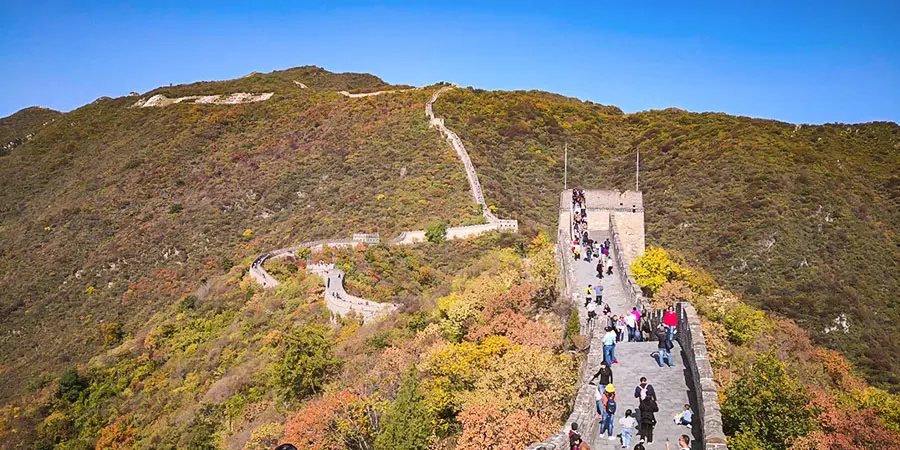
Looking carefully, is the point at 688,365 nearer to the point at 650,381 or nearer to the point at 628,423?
the point at 650,381

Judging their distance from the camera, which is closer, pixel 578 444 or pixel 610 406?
pixel 578 444

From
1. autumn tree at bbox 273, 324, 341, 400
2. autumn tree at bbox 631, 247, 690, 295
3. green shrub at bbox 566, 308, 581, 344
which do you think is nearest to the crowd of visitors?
green shrub at bbox 566, 308, 581, 344

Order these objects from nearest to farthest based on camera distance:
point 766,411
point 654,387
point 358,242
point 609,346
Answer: point 766,411 < point 654,387 < point 609,346 < point 358,242

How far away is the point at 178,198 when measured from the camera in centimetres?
8144

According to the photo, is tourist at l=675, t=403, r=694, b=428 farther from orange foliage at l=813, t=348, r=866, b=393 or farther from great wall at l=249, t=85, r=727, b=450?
orange foliage at l=813, t=348, r=866, b=393

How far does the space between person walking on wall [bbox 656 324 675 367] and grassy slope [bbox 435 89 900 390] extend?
3014 cm

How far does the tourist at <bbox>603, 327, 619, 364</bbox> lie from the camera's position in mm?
13680

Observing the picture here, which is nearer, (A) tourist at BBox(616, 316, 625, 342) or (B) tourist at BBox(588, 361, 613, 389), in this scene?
(B) tourist at BBox(588, 361, 613, 389)

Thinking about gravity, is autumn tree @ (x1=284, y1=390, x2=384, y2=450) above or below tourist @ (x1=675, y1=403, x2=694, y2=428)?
below

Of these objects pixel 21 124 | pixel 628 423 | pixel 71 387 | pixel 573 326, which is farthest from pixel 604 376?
pixel 21 124

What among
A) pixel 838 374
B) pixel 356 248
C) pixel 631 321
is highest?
pixel 631 321

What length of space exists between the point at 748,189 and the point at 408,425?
57267 mm

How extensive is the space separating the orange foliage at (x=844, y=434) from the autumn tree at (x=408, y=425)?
790cm

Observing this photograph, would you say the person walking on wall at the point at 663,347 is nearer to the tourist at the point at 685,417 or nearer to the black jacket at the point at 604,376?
the black jacket at the point at 604,376
